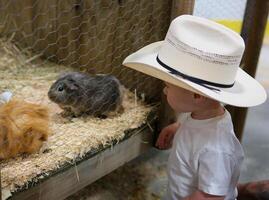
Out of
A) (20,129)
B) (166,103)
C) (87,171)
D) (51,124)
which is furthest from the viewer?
(166,103)

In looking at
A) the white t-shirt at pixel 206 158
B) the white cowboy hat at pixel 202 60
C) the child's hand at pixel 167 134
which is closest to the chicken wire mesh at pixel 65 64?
the child's hand at pixel 167 134

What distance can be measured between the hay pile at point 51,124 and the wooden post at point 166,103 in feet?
0.24

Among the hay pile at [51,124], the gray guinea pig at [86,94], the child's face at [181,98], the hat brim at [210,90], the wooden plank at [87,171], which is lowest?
the wooden plank at [87,171]

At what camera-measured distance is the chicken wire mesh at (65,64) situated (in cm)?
132

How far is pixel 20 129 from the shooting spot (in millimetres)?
1295

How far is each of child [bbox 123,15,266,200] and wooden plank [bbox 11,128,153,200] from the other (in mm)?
320

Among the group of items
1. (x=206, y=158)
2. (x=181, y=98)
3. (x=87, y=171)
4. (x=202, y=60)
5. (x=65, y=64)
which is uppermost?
(x=202, y=60)

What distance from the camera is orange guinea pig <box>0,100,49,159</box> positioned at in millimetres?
1266

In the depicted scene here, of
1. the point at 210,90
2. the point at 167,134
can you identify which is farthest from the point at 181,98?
the point at 167,134

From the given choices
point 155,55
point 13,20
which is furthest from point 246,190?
point 13,20

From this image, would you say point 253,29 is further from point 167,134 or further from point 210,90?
point 210,90

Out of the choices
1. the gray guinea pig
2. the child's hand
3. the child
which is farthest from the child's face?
the gray guinea pig

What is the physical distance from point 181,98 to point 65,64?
3.60ft

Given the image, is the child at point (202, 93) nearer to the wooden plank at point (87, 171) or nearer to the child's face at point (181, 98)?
the child's face at point (181, 98)
